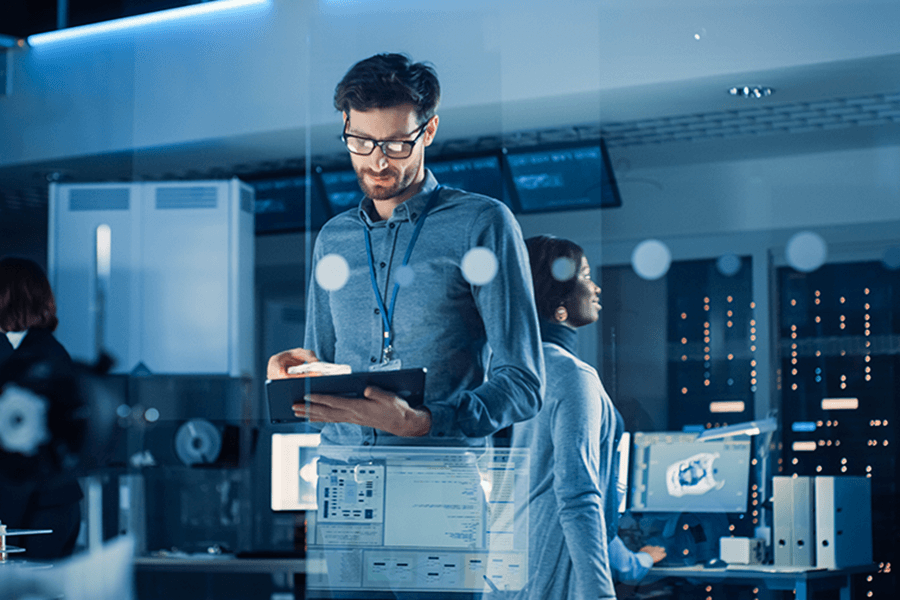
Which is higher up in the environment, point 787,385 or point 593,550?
point 787,385

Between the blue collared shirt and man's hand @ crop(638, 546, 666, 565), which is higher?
the blue collared shirt

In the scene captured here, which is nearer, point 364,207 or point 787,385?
point 364,207

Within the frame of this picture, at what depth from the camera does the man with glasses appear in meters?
1.84

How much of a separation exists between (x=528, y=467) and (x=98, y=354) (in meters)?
2.62

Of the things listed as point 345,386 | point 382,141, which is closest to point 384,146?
point 382,141

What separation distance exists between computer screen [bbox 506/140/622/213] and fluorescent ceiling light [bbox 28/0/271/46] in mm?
1101

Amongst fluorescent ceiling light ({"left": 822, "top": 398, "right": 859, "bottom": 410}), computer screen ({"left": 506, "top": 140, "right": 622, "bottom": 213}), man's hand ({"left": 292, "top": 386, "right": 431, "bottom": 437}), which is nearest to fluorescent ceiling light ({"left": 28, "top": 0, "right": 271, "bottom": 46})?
computer screen ({"left": 506, "top": 140, "right": 622, "bottom": 213})

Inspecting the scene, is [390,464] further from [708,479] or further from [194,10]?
[194,10]

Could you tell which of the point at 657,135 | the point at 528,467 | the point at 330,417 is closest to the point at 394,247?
the point at 330,417

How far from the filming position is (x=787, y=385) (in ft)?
11.0

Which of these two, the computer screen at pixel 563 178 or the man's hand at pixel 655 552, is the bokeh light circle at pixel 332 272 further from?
the man's hand at pixel 655 552

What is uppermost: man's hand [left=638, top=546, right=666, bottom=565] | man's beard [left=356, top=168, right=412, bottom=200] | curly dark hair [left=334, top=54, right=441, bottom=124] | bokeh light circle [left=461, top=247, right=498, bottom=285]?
curly dark hair [left=334, top=54, right=441, bottom=124]

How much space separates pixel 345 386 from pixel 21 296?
3.86 feet

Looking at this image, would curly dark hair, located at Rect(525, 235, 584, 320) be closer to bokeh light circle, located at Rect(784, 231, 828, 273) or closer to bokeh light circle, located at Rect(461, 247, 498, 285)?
bokeh light circle, located at Rect(461, 247, 498, 285)
